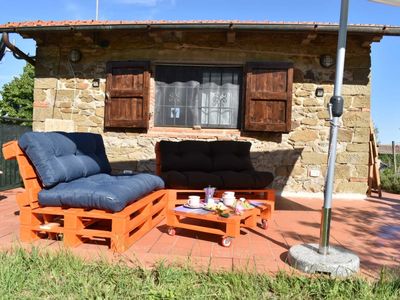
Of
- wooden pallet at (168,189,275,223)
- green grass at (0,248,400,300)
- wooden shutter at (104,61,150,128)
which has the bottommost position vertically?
green grass at (0,248,400,300)

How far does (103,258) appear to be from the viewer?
2.41 metres

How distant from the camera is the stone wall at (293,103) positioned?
5.54 meters

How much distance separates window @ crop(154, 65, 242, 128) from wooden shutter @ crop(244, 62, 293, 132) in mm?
279

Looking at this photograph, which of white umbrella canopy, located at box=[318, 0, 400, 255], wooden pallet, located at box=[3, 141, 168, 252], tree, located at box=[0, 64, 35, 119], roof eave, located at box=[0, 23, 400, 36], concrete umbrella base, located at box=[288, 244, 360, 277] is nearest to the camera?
concrete umbrella base, located at box=[288, 244, 360, 277]

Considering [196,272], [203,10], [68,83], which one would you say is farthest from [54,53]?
[196,272]

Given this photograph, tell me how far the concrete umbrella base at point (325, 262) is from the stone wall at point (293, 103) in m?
3.23

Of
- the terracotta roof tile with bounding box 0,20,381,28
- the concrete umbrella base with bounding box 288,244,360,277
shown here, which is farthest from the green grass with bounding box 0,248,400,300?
the terracotta roof tile with bounding box 0,20,381,28

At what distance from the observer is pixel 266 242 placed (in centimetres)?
305

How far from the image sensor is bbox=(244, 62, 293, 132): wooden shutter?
546 centimetres

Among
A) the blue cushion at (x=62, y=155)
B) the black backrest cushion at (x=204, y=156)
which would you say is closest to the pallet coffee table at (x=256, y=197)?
the black backrest cushion at (x=204, y=156)

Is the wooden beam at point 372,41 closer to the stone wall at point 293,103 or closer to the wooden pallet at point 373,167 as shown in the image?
the stone wall at point 293,103

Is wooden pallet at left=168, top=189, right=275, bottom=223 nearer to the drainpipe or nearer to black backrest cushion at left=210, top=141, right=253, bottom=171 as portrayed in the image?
black backrest cushion at left=210, top=141, right=253, bottom=171

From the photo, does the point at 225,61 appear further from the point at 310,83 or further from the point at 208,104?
the point at 310,83

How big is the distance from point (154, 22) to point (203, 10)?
3295 millimetres
